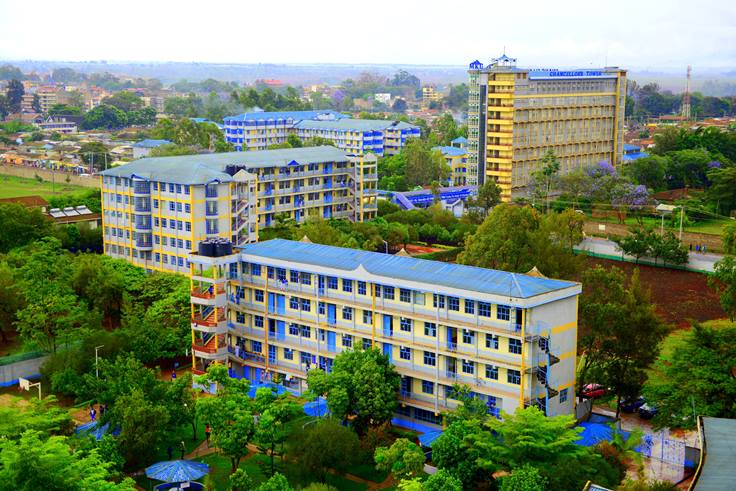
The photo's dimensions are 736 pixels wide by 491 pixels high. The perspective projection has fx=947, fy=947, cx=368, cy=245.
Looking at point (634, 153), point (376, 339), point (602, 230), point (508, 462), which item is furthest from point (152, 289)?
point (634, 153)

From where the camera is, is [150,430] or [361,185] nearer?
[150,430]

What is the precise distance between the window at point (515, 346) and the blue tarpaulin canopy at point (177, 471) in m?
9.58

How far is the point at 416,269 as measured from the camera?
3128 cm

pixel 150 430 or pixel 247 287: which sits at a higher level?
pixel 247 287

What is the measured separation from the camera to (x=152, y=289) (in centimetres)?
4116

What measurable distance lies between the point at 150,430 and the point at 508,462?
407 inches

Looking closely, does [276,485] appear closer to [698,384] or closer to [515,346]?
[515,346]

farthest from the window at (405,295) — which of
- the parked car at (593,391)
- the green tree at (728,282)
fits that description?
the green tree at (728,282)

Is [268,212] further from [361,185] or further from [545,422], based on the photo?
[545,422]

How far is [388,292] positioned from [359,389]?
13.5ft

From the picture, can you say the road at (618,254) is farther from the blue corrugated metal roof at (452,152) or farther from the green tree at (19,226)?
the green tree at (19,226)

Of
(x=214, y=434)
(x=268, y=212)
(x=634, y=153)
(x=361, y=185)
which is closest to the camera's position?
(x=214, y=434)

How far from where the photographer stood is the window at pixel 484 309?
94.8 feet

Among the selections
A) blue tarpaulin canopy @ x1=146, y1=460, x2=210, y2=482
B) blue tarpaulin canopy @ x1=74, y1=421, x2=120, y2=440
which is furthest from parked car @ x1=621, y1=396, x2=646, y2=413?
blue tarpaulin canopy @ x1=74, y1=421, x2=120, y2=440
